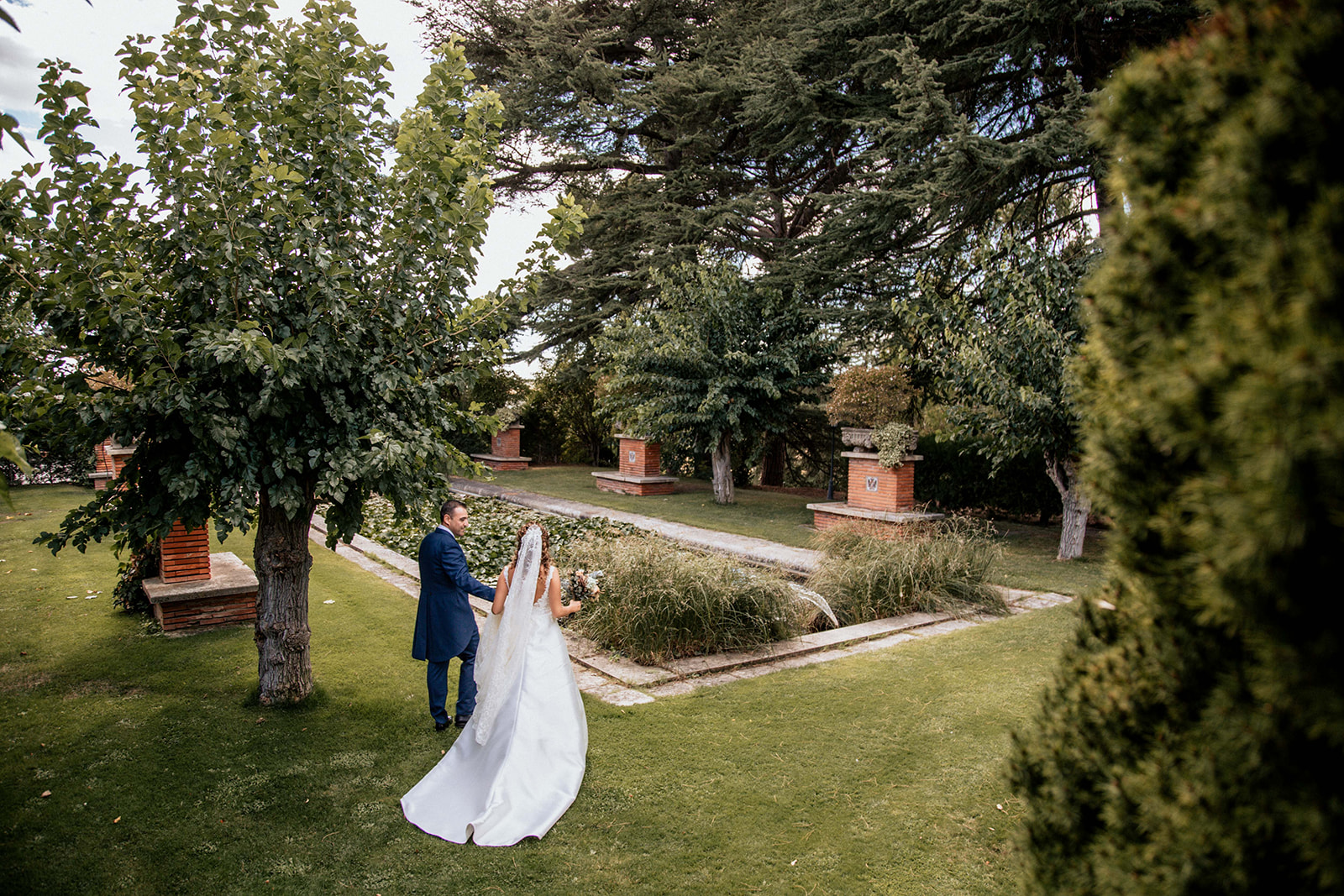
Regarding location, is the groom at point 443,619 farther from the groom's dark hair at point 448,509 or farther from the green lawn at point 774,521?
the green lawn at point 774,521

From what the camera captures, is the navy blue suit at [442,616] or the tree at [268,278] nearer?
the tree at [268,278]

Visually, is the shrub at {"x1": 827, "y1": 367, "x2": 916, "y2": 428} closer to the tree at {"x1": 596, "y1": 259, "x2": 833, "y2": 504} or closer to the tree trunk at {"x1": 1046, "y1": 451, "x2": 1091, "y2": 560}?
the tree at {"x1": 596, "y1": 259, "x2": 833, "y2": 504}

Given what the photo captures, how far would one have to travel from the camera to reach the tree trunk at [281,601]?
17.0 ft

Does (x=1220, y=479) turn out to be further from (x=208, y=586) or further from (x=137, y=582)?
(x=137, y=582)

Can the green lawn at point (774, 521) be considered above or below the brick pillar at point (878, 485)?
below

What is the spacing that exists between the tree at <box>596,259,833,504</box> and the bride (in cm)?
1072

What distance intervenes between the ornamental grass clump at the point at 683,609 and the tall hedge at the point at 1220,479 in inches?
189

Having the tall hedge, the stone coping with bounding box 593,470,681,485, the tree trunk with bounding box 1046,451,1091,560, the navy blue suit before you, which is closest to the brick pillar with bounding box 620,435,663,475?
the stone coping with bounding box 593,470,681,485

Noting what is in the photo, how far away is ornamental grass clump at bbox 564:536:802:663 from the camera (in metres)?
6.62

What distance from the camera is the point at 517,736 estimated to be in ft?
14.1

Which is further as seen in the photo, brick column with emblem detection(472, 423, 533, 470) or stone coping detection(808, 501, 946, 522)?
brick column with emblem detection(472, 423, 533, 470)

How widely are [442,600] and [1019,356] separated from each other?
28.4 ft

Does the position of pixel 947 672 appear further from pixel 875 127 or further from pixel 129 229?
pixel 875 127

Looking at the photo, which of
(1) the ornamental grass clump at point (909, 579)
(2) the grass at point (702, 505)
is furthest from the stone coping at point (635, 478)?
(1) the ornamental grass clump at point (909, 579)
